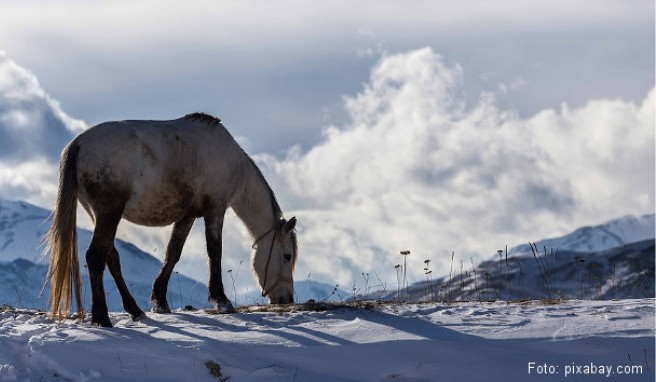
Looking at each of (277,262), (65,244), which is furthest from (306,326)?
(277,262)

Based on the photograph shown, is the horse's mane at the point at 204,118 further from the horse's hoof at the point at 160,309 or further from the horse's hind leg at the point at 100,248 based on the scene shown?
the horse's hoof at the point at 160,309

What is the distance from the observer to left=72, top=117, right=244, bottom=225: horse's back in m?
12.3

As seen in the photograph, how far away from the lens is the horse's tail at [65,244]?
1204 cm

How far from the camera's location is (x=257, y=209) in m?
15.3

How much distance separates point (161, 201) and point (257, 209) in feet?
7.81

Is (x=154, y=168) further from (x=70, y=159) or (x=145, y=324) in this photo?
(x=145, y=324)

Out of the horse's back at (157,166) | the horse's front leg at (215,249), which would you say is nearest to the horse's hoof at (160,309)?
the horse's front leg at (215,249)

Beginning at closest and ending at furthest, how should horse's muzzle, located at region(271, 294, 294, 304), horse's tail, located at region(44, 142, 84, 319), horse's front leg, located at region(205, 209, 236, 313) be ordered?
1. horse's tail, located at region(44, 142, 84, 319)
2. horse's front leg, located at region(205, 209, 236, 313)
3. horse's muzzle, located at region(271, 294, 294, 304)

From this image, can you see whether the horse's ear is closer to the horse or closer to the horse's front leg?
the horse

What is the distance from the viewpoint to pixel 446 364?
10188 mm

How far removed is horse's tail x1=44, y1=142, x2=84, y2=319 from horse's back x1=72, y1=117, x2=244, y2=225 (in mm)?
144

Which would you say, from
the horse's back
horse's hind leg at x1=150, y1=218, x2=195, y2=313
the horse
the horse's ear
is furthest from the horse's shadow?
the horse's ear

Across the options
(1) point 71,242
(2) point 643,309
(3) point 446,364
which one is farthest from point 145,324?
(2) point 643,309

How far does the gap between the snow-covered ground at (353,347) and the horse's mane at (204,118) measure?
137 inches
